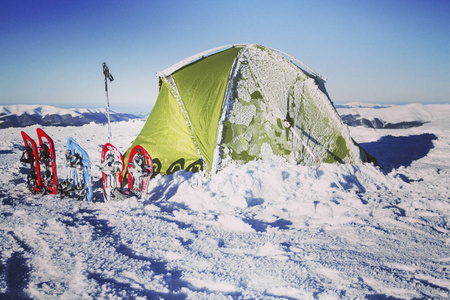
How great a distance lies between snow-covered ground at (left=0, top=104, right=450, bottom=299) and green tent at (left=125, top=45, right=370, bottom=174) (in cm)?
46

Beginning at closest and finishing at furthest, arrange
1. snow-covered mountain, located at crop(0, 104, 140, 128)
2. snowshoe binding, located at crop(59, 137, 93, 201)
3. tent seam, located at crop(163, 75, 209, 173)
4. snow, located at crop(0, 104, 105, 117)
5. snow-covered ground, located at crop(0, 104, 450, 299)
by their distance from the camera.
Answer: snow-covered ground, located at crop(0, 104, 450, 299) → snowshoe binding, located at crop(59, 137, 93, 201) → tent seam, located at crop(163, 75, 209, 173) → snow-covered mountain, located at crop(0, 104, 140, 128) → snow, located at crop(0, 104, 105, 117)

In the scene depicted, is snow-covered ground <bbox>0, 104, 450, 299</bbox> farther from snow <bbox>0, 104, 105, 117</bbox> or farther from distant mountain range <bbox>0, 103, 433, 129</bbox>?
snow <bbox>0, 104, 105, 117</bbox>

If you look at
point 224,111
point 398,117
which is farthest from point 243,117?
point 398,117

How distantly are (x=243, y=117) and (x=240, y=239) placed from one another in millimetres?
2865

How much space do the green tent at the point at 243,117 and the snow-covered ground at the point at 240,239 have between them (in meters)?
0.46

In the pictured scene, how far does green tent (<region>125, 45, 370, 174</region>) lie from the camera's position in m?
4.98

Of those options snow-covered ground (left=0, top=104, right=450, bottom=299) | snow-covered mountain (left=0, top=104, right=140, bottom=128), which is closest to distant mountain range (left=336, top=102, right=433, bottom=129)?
snow-covered ground (left=0, top=104, right=450, bottom=299)

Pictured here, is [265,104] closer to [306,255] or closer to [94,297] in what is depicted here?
[306,255]

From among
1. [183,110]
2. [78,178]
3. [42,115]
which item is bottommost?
[78,178]

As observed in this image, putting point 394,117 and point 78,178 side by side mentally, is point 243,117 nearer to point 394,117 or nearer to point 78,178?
point 78,178

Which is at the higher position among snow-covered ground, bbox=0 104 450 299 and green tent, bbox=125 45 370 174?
green tent, bbox=125 45 370 174

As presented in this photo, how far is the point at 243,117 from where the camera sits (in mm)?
5055

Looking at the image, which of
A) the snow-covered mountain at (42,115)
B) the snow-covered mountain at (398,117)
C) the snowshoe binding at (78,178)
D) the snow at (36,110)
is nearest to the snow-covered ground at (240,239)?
the snowshoe binding at (78,178)

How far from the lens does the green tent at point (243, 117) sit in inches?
196
